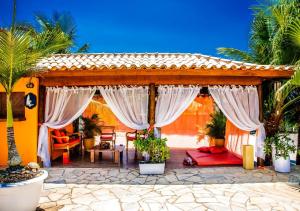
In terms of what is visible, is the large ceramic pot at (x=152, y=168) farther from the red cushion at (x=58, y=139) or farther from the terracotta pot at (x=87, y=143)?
the terracotta pot at (x=87, y=143)

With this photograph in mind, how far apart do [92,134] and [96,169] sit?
98.1 inches

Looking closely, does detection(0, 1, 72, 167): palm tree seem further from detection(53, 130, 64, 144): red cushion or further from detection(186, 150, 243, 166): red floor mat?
detection(186, 150, 243, 166): red floor mat

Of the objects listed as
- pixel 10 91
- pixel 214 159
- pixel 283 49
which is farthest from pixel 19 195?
pixel 283 49

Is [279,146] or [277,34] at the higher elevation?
[277,34]

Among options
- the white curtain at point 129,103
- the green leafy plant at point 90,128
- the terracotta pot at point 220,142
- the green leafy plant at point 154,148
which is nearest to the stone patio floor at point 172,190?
the green leafy plant at point 154,148

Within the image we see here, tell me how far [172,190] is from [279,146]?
349 cm

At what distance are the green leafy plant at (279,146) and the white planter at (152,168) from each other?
308 centimetres

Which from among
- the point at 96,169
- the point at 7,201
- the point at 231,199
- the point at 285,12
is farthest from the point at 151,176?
the point at 285,12

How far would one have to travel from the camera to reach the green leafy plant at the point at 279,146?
748cm

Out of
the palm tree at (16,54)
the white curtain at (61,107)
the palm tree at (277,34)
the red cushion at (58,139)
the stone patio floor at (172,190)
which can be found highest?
the palm tree at (277,34)

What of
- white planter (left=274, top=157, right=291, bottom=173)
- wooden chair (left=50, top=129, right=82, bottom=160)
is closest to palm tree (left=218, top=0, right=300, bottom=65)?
white planter (left=274, top=157, right=291, bottom=173)

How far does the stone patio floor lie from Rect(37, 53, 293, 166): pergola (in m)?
1.95

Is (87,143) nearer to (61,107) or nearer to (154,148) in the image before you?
(61,107)

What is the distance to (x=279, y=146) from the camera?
7.54 metres
